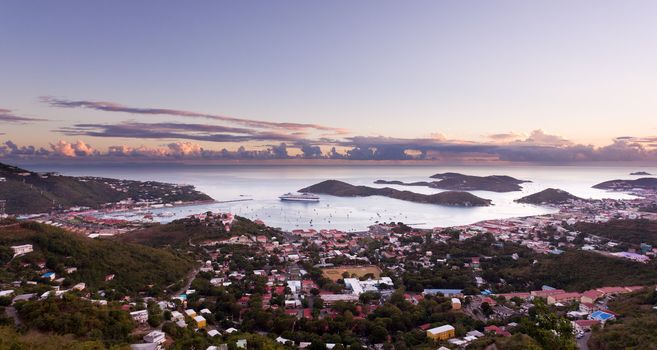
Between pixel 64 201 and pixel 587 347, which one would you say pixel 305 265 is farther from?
pixel 64 201

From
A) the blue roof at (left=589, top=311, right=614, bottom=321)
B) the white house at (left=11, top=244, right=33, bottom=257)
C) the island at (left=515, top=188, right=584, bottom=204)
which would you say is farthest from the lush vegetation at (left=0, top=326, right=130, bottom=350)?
the island at (left=515, top=188, right=584, bottom=204)

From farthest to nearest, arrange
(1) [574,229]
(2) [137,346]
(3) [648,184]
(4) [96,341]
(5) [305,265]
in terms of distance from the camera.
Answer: (3) [648,184] < (1) [574,229] < (5) [305,265] < (2) [137,346] < (4) [96,341]

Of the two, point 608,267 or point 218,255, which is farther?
point 218,255

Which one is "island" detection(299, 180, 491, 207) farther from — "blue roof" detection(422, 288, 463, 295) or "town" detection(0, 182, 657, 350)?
"blue roof" detection(422, 288, 463, 295)

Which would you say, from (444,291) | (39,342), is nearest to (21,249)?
(39,342)

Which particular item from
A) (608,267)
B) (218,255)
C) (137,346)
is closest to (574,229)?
(608,267)

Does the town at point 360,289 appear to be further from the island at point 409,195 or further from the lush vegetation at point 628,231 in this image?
the island at point 409,195
